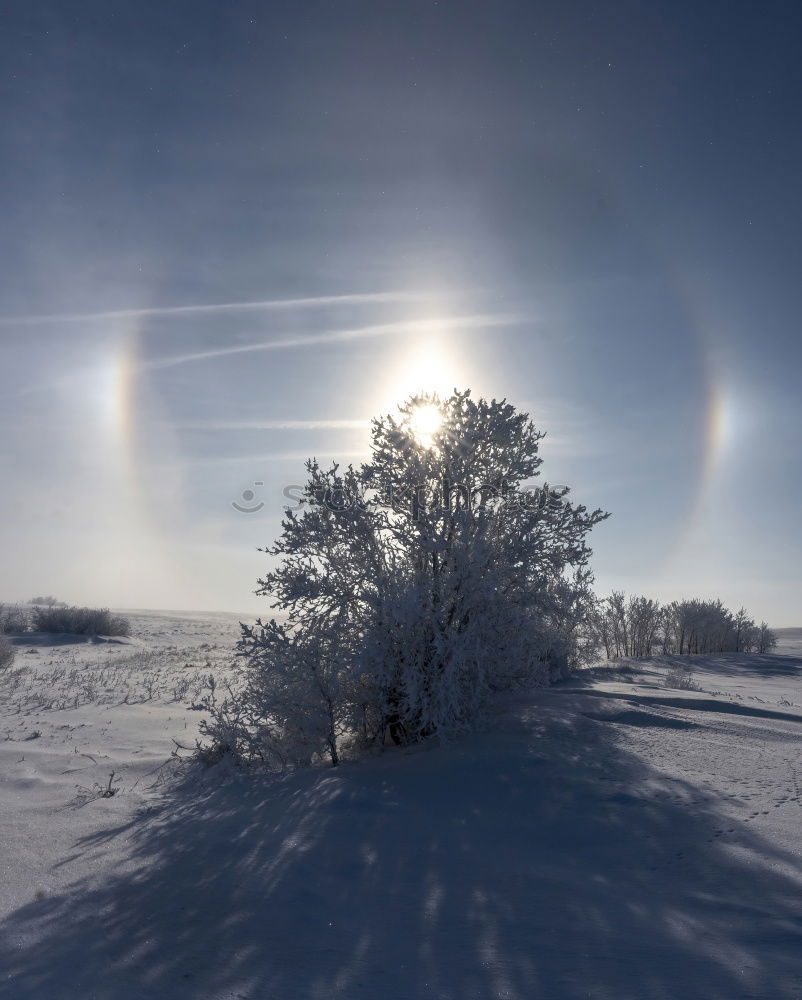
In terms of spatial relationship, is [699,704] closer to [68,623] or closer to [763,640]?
[763,640]

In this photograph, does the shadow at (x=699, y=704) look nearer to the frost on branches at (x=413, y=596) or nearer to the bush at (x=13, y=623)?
the frost on branches at (x=413, y=596)

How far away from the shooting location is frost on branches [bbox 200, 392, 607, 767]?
7793mm

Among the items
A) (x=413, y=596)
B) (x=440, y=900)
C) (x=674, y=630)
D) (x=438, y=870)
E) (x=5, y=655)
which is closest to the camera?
(x=440, y=900)

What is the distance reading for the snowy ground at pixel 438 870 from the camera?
3375mm

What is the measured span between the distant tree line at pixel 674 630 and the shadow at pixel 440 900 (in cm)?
1578

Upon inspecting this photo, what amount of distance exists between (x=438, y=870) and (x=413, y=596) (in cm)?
324

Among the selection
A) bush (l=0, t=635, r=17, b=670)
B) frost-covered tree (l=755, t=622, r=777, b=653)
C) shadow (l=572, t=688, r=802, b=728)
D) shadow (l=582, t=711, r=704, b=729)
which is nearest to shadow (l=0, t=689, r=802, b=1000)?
shadow (l=582, t=711, r=704, b=729)

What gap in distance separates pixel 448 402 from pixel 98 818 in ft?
18.6

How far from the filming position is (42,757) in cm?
822

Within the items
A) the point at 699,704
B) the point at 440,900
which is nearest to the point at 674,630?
the point at 699,704

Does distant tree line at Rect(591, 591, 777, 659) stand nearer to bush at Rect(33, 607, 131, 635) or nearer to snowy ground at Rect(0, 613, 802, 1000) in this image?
snowy ground at Rect(0, 613, 802, 1000)

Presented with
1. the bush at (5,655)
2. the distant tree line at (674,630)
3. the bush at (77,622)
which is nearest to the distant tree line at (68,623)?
the bush at (77,622)

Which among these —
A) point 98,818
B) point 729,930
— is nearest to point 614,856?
point 729,930

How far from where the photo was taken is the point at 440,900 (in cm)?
422
